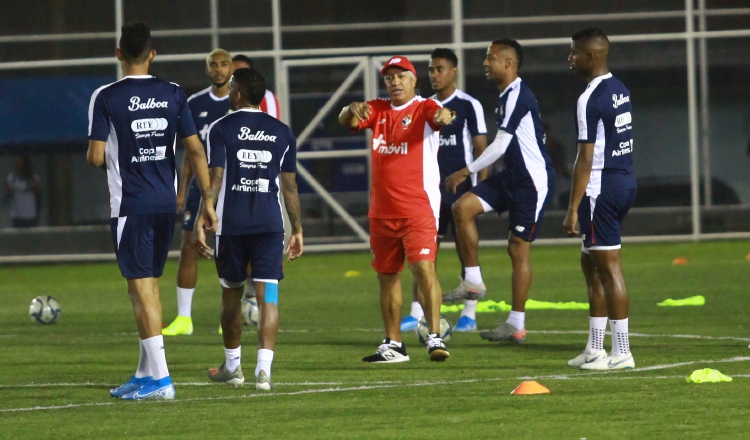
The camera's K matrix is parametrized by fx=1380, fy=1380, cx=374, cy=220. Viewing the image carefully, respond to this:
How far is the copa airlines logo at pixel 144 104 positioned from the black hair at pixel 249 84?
0.55 m

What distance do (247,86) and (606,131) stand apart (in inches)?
89.7

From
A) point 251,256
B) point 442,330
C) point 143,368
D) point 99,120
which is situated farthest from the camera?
point 442,330

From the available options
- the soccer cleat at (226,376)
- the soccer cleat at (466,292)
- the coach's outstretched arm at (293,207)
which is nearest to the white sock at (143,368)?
the soccer cleat at (226,376)

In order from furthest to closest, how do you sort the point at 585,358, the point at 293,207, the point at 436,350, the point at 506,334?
the point at 506,334
the point at 436,350
the point at 585,358
the point at 293,207

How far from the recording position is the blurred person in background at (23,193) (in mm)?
22219

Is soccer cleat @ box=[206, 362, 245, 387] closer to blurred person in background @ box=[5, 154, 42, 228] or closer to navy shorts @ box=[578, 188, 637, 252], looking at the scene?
navy shorts @ box=[578, 188, 637, 252]

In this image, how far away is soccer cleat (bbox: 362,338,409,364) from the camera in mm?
9375

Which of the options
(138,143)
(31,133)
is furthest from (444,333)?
(31,133)

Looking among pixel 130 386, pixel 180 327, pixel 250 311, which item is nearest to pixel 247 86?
pixel 130 386

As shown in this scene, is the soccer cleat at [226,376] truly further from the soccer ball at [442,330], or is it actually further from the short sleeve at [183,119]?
the soccer ball at [442,330]

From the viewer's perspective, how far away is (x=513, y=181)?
36.1 ft

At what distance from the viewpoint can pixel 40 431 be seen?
270 inches

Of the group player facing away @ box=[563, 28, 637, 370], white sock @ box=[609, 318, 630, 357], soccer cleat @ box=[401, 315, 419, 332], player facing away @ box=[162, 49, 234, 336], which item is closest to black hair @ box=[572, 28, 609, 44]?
player facing away @ box=[563, 28, 637, 370]

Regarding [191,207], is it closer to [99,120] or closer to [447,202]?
[447,202]
